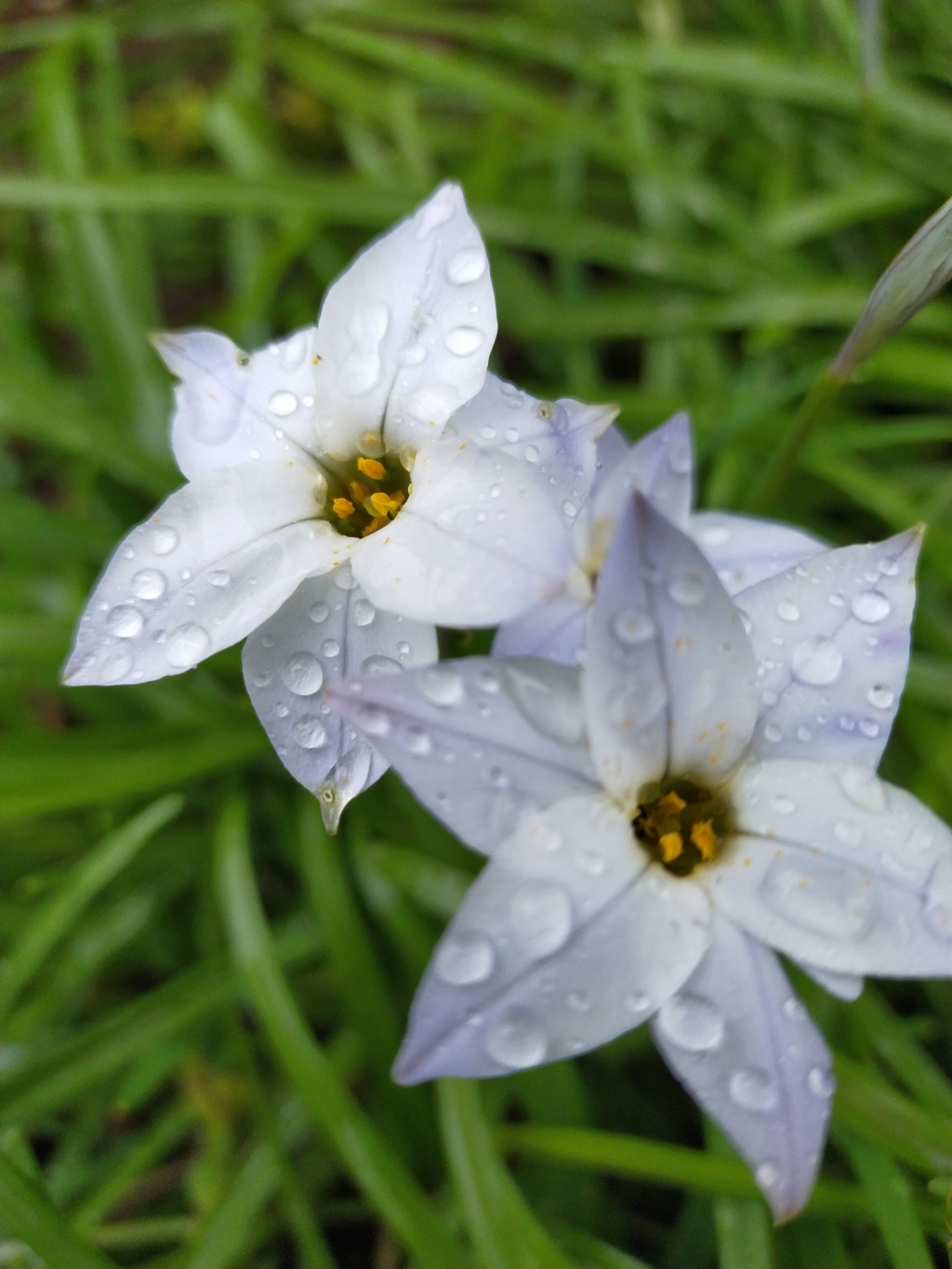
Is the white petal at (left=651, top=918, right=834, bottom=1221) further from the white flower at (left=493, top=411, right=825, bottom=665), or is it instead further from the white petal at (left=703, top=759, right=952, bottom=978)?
the white flower at (left=493, top=411, right=825, bottom=665)

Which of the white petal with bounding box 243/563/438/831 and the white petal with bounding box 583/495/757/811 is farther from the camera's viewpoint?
the white petal with bounding box 243/563/438/831

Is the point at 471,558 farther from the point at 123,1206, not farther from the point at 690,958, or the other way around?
the point at 123,1206

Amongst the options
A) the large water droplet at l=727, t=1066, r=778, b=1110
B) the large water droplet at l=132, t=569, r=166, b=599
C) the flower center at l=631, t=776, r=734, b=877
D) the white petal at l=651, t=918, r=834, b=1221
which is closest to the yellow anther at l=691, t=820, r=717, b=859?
the flower center at l=631, t=776, r=734, b=877

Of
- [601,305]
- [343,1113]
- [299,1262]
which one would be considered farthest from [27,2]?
[299,1262]

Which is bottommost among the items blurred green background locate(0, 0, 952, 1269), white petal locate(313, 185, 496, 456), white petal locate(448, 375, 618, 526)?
blurred green background locate(0, 0, 952, 1269)

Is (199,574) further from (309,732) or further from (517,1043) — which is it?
(517,1043)

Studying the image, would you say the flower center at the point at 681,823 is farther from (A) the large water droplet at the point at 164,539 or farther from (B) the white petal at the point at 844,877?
(A) the large water droplet at the point at 164,539
